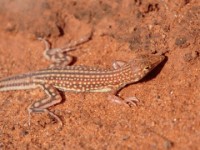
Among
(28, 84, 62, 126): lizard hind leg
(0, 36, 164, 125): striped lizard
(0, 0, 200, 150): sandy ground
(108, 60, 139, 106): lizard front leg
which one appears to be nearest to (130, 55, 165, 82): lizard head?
(0, 36, 164, 125): striped lizard

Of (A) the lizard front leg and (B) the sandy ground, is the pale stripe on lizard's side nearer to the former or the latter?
(A) the lizard front leg

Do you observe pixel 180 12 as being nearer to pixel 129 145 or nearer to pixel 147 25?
pixel 147 25

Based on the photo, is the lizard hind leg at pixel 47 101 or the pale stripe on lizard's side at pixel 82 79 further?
the lizard hind leg at pixel 47 101

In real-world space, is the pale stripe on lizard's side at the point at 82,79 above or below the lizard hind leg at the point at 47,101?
above

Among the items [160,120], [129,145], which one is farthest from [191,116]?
[129,145]

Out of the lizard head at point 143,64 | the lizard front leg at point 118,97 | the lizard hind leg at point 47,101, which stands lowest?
the lizard hind leg at point 47,101

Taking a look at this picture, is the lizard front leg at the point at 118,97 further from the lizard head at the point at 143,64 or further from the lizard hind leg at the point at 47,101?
the lizard hind leg at the point at 47,101

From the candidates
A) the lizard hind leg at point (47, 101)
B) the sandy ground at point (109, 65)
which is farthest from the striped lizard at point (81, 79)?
the sandy ground at point (109, 65)
